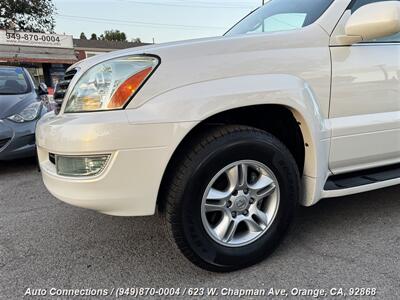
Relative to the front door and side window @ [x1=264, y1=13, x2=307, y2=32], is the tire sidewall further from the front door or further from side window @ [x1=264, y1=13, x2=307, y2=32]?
side window @ [x1=264, y1=13, x2=307, y2=32]

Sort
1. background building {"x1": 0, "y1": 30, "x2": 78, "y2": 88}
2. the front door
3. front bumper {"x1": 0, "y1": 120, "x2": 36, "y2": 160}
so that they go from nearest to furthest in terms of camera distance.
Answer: the front door → front bumper {"x1": 0, "y1": 120, "x2": 36, "y2": 160} → background building {"x1": 0, "y1": 30, "x2": 78, "y2": 88}

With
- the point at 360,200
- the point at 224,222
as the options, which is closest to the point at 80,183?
the point at 224,222

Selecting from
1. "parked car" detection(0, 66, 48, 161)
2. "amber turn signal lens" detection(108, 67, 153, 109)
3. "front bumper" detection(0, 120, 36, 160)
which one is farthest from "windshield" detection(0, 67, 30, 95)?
"amber turn signal lens" detection(108, 67, 153, 109)

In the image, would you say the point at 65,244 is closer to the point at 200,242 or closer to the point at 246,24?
the point at 200,242

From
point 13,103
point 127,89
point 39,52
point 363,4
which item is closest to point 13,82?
point 13,103

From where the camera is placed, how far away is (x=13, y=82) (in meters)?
5.25

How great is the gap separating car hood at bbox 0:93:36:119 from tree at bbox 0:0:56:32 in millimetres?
30410

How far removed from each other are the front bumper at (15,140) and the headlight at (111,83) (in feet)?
9.27

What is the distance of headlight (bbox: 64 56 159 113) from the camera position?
1.89 meters

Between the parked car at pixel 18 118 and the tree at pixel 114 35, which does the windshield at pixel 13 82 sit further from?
the tree at pixel 114 35

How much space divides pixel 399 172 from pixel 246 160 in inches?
50.7

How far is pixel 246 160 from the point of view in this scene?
2.06 m

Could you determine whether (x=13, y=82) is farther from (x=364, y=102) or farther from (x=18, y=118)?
(x=364, y=102)

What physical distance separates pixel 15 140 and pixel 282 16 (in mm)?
3464
